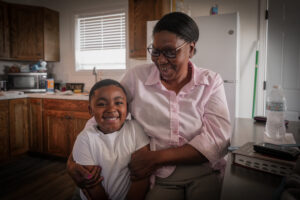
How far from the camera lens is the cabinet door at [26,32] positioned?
3.35 meters

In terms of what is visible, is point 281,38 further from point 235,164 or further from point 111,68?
point 235,164

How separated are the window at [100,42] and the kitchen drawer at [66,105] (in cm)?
90

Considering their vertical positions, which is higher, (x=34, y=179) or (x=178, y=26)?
(x=178, y=26)

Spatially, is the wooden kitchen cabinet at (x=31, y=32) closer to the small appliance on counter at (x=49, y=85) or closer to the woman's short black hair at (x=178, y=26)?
the small appliance on counter at (x=49, y=85)

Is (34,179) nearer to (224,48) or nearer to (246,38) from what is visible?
(224,48)

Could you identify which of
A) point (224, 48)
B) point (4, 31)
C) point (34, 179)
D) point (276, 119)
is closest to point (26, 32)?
point (4, 31)

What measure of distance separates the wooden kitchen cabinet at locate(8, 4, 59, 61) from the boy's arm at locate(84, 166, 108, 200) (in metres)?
3.21

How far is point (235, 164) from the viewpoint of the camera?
29.6 inches

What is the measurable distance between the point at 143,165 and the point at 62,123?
2.42 metres

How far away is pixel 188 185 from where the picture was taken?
3.11 feet

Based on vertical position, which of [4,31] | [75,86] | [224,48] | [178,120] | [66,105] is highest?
[4,31]

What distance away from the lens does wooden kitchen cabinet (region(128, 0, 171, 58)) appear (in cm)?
266

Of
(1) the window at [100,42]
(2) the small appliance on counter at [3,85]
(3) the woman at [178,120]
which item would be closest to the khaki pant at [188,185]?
(3) the woman at [178,120]

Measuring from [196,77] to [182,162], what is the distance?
1.33 ft
